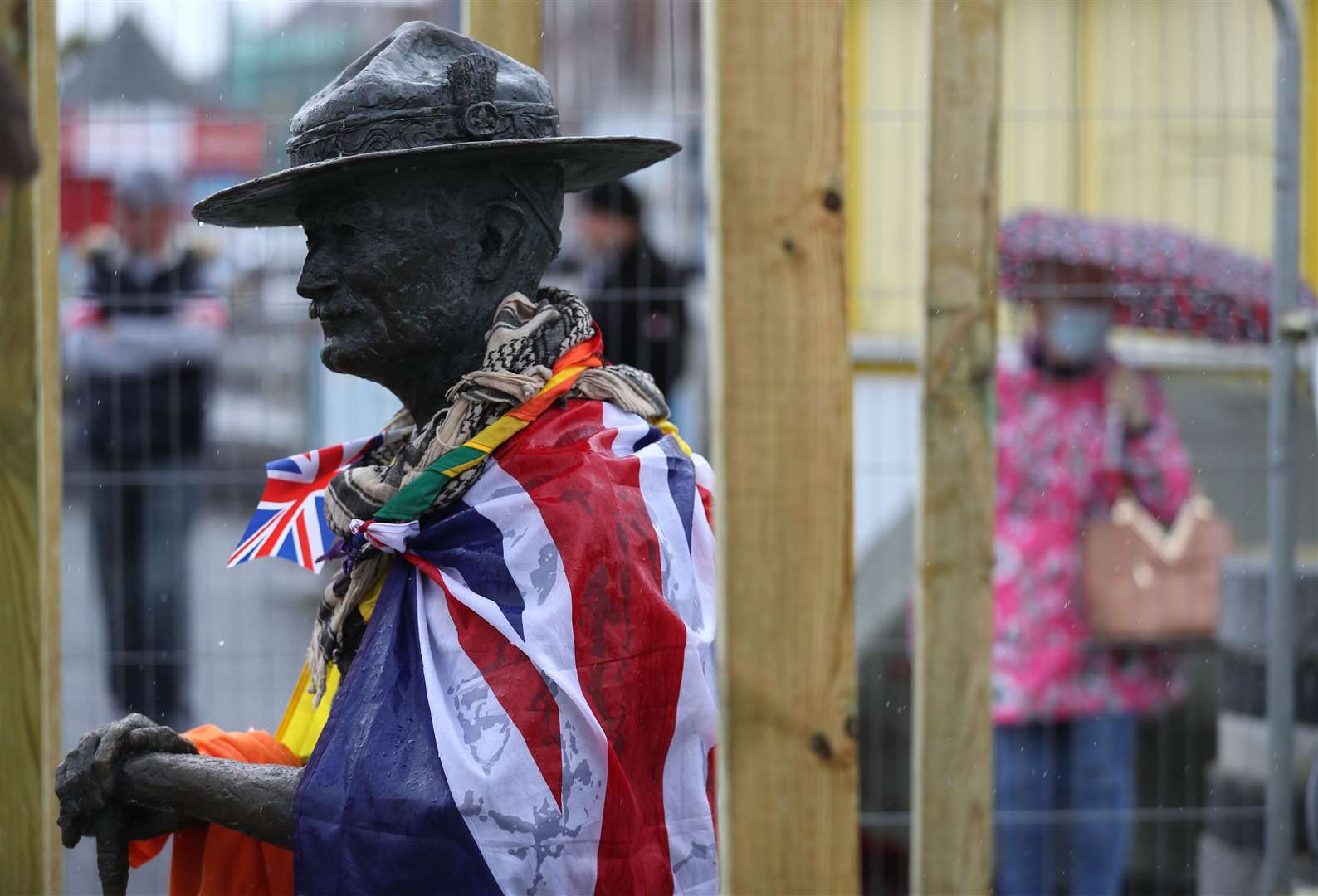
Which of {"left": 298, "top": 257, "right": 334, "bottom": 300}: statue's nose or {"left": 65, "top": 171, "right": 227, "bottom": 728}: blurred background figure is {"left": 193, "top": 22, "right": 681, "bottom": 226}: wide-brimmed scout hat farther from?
{"left": 65, "top": 171, "right": 227, "bottom": 728}: blurred background figure

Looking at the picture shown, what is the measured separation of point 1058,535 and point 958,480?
2.53m

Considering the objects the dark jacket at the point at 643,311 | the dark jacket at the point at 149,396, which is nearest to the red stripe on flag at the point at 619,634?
the dark jacket at the point at 643,311

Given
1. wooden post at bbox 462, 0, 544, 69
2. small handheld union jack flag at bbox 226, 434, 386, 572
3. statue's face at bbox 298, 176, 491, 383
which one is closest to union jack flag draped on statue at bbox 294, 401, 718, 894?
statue's face at bbox 298, 176, 491, 383

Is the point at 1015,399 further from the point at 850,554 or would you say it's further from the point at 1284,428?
the point at 850,554

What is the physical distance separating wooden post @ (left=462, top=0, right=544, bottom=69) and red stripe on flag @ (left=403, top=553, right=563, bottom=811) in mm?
1312

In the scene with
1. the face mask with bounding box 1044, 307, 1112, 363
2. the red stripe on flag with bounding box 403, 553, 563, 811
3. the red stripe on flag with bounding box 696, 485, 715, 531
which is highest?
the face mask with bounding box 1044, 307, 1112, 363

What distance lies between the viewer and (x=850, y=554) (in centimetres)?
203

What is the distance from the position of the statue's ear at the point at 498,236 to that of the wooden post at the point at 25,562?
0.90 metres

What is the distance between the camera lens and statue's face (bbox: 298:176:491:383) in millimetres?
2609

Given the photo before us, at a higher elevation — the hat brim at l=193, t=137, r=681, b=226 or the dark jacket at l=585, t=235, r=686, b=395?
the hat brim at l=193, t=137, r=681, b=226

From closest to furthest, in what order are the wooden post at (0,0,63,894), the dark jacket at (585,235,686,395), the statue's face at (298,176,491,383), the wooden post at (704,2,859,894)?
1. the wooden post at (704,2,859,894)
2. the statue's face at (298,176,491,383)
3. the wooden post at (0,0,63,894)
4. the dark jacket at (585,235,686,395)

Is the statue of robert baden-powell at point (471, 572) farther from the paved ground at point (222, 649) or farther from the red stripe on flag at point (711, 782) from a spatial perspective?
the paved ground at point (222, 649)

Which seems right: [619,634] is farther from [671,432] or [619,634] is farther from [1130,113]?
[1130,113]

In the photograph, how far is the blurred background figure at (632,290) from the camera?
5062 millimetres
